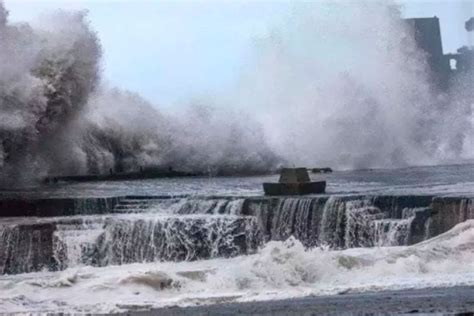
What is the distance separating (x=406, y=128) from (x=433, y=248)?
24947mm

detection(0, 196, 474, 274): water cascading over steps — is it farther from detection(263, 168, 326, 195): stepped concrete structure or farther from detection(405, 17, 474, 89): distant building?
detection(405, 17, 474, 89): distant building

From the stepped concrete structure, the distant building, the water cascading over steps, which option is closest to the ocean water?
the water cascading over steps

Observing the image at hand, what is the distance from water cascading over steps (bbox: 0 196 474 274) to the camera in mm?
17344

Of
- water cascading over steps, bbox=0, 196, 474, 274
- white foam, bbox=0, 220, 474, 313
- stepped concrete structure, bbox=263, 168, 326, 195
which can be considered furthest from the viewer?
stepped concrete structure, bbox=263, 168, 326, 195

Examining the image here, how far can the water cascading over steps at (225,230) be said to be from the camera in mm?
17344

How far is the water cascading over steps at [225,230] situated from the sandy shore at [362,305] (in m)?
4.72

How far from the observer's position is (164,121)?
129 feet

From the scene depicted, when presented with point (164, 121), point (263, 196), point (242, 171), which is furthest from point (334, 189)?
point (164, 121)

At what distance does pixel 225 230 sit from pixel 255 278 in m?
3.32

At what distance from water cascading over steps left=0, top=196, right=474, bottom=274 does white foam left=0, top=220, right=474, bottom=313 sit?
2.83ft

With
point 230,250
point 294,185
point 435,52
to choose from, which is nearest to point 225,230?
point 230,250

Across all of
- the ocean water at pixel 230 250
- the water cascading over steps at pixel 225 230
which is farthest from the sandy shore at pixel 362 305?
the water cascading over steps at pixel 225 230

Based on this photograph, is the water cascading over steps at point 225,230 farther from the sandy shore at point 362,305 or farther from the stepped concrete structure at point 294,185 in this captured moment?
the sandy shore at point 362,305

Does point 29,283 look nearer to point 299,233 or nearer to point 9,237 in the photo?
point 9,237
